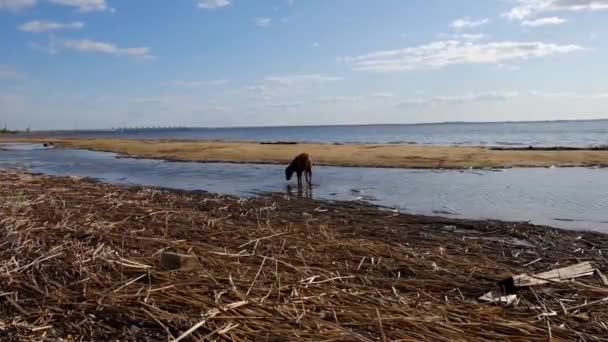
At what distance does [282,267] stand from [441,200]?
9900mm

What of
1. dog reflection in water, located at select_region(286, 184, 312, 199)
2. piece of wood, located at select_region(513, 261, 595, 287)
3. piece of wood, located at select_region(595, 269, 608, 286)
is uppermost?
piece of wood, located at select_region(513, 261, 595, 287)

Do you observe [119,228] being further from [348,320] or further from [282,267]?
[348,320]

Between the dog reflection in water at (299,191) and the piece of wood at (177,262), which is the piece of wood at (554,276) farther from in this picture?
the dog reflection in water at (299,191)

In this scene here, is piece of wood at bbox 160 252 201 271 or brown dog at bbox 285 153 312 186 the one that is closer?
piece of wood at bbox 160 252 201 271

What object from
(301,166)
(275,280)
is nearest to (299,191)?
(301,166)

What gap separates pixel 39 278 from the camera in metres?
5.77

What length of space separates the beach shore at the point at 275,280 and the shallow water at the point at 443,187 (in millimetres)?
3263

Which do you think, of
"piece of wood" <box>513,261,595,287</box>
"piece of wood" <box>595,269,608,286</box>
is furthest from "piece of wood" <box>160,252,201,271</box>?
"piece of wood" <box>595,269,608,286</box>

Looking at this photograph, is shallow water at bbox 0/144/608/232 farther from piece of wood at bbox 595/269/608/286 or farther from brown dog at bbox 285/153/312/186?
piece of wood at bbox 595/269/608/286

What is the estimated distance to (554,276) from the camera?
615 centimetres

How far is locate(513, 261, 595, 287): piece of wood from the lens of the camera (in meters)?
5.75

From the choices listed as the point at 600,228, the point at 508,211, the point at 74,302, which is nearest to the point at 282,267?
the point at 74,302

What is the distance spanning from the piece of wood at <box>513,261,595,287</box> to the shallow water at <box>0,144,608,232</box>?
4.95 meters

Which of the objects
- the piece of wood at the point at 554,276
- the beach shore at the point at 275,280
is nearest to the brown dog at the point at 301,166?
the beach shore at the point at 275,280
